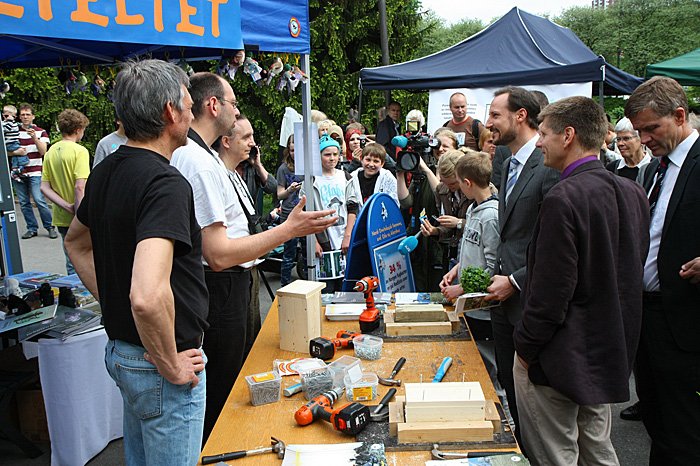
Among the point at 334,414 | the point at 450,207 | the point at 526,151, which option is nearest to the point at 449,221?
the point at 450,207

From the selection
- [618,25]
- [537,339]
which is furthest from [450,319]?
[618,25]

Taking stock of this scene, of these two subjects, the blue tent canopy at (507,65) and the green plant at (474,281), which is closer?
the green plant at (474,281)

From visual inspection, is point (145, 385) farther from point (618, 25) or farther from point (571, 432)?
point (618, 25)

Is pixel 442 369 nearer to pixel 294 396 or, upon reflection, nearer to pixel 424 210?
pixel 294 396

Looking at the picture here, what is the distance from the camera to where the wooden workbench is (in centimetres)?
175

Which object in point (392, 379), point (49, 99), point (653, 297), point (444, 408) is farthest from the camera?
point (49, 99)

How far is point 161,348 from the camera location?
156 cm

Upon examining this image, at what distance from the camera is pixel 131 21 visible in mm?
2627

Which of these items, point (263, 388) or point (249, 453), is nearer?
point (249, 453)

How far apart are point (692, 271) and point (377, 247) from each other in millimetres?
1962

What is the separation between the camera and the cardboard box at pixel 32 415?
3346 mm

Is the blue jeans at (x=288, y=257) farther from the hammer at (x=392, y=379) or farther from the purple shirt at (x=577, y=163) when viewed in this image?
the purple shirt at (x=577, y=163)

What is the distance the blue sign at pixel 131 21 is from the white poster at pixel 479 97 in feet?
13.2

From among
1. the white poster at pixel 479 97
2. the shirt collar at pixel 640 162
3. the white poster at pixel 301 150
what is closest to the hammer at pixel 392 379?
the white poster at pixel 301 150
